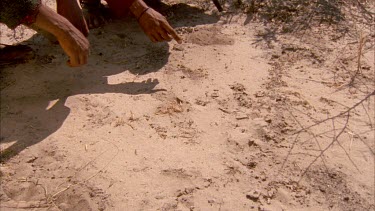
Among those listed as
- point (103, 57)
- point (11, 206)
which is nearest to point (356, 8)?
point (103, 57)

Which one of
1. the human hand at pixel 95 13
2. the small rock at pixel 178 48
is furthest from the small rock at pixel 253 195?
the human hand at pixel 95 13

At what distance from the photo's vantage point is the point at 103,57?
129 inches

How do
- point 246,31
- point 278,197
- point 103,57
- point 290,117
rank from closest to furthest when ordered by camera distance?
point 278,197, point 290,117, point 103,57, point 246,31

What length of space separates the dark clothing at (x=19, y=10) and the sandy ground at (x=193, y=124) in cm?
57

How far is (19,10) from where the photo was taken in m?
2.51

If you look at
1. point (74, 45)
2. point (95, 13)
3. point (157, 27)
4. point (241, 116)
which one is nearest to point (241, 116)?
point (241, 116)

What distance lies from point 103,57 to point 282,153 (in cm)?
153

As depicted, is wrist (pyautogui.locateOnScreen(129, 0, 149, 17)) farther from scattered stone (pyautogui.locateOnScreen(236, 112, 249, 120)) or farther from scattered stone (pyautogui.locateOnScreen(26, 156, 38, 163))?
scattered stone (pyautogui.locateOnScreen(26, 156, 38, 163))

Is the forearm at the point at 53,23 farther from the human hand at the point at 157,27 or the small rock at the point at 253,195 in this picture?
the small rock at the point at 253,195

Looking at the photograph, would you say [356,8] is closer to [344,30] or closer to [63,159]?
[344,30]

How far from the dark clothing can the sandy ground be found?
57cm

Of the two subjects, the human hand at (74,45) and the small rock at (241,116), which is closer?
the human hand at (74,45)

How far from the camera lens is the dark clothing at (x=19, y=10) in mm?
2498

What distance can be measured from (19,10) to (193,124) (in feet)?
3.83
